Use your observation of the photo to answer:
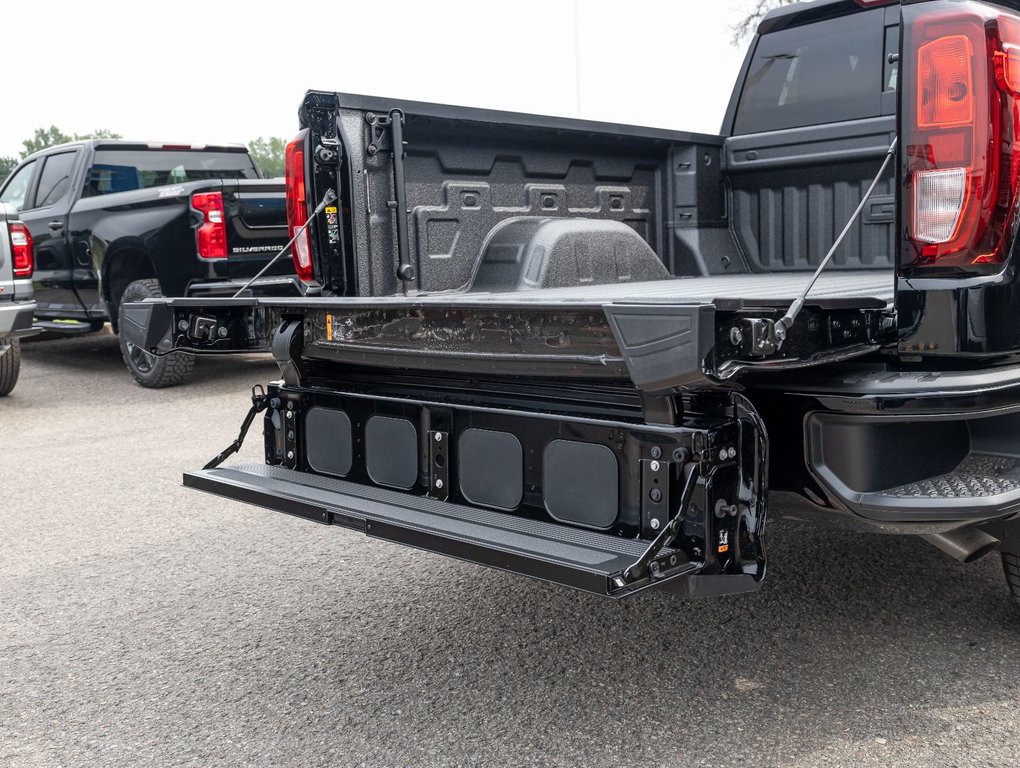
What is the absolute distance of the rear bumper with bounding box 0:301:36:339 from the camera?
7.68 metres

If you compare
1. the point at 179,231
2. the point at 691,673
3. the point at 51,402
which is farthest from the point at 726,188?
the point at 51,402

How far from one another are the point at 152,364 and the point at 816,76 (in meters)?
6.18

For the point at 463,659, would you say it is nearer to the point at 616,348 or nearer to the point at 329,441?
the point at 329,441

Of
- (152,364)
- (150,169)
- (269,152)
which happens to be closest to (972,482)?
(152,364)

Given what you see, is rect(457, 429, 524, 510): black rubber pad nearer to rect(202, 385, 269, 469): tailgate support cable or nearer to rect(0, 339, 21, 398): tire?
rect(202, 385, 269, 469): tailgate support cable

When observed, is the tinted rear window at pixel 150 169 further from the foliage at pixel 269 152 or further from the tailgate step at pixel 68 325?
the foliage at pixel 269 152

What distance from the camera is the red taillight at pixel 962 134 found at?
225 cm

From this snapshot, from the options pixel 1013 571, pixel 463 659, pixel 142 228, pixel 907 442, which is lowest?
pixel 463 659

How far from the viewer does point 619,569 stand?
2188 millimetres

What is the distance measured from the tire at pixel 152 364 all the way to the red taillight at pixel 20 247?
2.67ft

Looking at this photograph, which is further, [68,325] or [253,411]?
[68,325]

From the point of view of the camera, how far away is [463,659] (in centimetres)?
306

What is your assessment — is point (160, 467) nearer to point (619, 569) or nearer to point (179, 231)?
point (179, 231)

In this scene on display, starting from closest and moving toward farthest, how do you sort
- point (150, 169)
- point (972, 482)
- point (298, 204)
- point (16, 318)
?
1. point (972, 482)
2. point (298, 204)
3. point (16, 318)
4. point (150, 169)
